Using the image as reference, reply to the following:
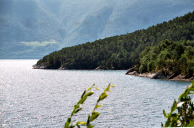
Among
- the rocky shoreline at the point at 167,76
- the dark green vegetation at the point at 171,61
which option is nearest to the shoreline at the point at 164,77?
the rocky shoreline at the point at 167,76

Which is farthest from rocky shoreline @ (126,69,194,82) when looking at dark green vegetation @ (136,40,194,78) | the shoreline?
dark green vegetation @ (136,40,194,78)

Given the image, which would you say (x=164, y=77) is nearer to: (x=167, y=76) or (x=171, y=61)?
(x=167, y=76)

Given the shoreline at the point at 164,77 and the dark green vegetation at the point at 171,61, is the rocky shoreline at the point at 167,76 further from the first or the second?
the dark green vegetation at the point at 171,61

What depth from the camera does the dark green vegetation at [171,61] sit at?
111500 mm

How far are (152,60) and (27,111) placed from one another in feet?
300

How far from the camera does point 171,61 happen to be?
121 metres

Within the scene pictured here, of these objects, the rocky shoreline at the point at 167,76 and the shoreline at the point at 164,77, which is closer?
the shoreline at the point at 164,77

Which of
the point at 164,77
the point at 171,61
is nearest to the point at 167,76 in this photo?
the point at 164,77

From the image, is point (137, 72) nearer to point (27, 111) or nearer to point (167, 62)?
point (167, 62)

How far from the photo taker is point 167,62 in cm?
12212

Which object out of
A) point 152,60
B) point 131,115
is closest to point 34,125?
point 131,115

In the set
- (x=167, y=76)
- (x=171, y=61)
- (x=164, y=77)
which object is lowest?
(x=164, y=77)

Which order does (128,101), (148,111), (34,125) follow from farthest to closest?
(128,101) < (148,111) < (34,125)

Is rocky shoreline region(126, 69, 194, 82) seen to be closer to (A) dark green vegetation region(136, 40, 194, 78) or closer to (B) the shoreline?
(B) the shoreline
